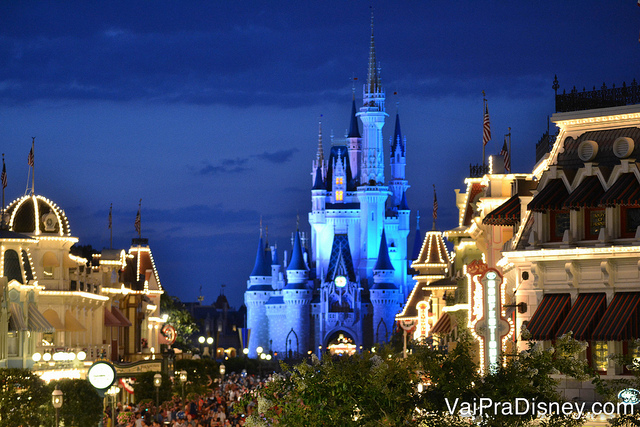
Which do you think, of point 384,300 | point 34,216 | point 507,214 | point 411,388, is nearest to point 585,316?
point 507,214

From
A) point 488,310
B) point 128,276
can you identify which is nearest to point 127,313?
point 128,276

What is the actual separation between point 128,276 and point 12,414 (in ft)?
118

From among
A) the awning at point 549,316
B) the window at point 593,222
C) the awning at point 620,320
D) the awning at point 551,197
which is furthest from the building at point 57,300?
the awning at point 620,320

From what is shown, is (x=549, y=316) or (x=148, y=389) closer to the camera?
(x=549, y=316)

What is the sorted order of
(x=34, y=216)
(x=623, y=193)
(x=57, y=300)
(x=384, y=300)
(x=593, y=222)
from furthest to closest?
(x=384, y=300), (x=57, y=300), (x=34, y=216), (x=593, y=222), (x=623, y=193)

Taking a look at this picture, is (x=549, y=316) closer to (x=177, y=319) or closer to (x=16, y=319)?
(x=16, y=319)

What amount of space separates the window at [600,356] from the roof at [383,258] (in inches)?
5115

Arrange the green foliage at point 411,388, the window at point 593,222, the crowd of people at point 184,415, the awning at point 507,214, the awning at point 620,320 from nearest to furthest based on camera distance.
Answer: the green foliage at point 411,388, the awning at point 620,320, the window at point 593,222, the awning at point 507,214, the crowd of people at point 184,415

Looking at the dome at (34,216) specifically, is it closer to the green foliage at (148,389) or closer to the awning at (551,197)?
the green foliage at (148,389)

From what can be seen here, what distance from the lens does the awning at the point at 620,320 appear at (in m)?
22.1

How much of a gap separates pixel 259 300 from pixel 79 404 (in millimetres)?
123726

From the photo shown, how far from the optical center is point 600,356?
76.4 feet

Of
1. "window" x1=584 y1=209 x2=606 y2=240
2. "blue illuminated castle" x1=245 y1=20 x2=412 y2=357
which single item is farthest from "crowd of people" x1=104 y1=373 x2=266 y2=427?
"blue illuminated castle" x1=245 y1=20 x2=412 y2=357

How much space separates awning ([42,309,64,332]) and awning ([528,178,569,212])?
88.4 ft
